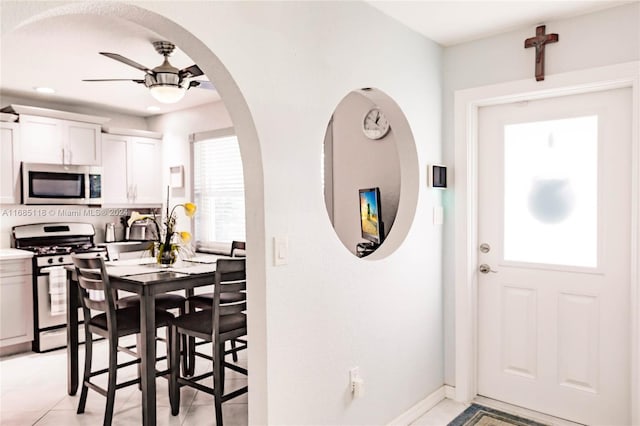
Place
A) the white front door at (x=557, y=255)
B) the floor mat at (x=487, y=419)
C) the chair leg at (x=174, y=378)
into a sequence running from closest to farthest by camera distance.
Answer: the white front door at (x=557, y=255) → the floor mat at (x=487, y=419) → the chair leg at (x=174, y=378)

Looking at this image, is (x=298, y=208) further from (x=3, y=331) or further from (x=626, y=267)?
(x=3, y=331)

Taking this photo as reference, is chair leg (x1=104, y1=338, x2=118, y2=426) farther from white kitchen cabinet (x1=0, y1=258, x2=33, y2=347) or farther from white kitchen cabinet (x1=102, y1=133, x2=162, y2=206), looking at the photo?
white kitchen cabinet (x1=102, y1=133, x2=162, y2=206)

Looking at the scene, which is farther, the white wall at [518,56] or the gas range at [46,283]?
the gas range at [46,283]

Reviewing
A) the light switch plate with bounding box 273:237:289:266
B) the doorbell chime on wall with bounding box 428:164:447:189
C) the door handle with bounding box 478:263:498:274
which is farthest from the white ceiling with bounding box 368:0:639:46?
the door handle with bounding box 478:263:498:274

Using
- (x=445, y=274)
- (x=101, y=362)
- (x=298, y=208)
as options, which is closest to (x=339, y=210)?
(x=445, y=274)

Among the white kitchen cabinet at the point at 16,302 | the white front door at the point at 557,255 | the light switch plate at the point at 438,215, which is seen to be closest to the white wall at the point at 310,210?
the light switch plate at the point at 438,215

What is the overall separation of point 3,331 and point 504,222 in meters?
4.35

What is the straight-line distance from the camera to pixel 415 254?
2.89m

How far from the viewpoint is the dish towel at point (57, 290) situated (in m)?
4.32

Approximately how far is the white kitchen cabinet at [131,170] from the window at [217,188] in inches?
25.0

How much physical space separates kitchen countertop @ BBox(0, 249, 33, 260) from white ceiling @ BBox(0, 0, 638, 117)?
1557 mm

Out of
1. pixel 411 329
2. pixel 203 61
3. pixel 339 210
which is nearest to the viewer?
pixel 203 61

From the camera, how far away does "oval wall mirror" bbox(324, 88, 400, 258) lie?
11.0 ft

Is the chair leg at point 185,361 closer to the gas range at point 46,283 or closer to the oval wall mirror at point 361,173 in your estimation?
the gas range at point 46,283
